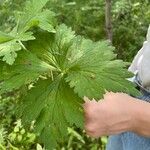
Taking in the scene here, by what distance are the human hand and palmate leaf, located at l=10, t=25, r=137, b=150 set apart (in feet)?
0.32

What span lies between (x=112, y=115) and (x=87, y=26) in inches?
85.4

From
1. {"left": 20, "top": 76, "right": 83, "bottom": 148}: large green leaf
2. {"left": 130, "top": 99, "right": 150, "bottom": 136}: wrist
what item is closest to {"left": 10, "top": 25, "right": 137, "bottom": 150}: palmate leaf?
{"left": 20, "top": 76, "right": 83, "bottom": 148}: large green leaf

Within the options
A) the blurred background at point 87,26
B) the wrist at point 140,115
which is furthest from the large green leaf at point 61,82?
the blurred background at point 87,26

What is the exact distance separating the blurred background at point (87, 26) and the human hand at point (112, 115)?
5.65 feet

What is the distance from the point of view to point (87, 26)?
3180mm

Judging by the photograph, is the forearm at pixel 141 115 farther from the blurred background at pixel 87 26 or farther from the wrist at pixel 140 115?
the blurred background at pixel 87 26

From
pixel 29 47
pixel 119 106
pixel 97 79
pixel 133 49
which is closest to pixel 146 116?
pixel 119 106

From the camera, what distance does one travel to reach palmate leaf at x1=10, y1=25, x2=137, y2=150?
94 cm

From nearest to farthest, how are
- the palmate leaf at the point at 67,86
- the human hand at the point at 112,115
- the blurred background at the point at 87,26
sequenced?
the palmate leaf at the point at 67,86, the human hand at the point at 112,115, the blurred background at the point at 87,26

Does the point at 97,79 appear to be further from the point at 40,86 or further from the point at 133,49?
the point at 133,49

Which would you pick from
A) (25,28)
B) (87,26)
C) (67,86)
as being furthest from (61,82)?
(87,26)

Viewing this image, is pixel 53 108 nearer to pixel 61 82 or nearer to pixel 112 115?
pixel 61 82

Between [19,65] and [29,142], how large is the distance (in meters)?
1.96

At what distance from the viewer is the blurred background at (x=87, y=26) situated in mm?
2869
